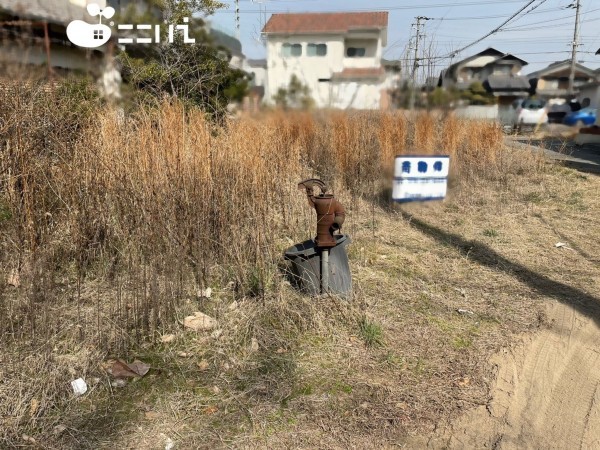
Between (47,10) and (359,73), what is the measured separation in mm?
6398

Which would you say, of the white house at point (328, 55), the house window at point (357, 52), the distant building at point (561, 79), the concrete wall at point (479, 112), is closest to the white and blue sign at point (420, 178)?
the concrete wall at point (479, 112)

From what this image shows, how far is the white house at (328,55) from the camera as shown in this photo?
3520 mm

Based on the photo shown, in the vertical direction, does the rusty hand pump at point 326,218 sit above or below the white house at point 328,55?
below

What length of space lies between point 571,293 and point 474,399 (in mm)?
1654

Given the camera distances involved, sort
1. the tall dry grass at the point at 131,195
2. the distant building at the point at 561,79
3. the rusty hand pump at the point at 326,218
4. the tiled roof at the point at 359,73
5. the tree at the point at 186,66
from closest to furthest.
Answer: the rusty hand pump at the point at 326,218
the tall dry grass at the point at 131,195
the tiled roof at the point at 359,73
the tree at the point at 186,66
the distant building at the point at 561,79

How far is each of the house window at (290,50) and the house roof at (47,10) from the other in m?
4.58

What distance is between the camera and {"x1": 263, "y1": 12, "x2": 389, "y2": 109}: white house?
11.5 ft

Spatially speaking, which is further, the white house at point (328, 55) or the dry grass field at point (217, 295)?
the white house at point (328, 55)

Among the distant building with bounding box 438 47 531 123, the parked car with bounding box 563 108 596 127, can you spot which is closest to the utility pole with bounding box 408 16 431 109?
the distant building with bounding box 438 47 531 123

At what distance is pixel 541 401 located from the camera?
206cm

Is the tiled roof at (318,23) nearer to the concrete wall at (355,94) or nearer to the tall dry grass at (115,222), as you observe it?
the concrete wall at (355,94)

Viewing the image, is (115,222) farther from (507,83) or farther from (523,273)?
(507,83)

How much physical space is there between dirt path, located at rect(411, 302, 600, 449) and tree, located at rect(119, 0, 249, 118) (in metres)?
3.41

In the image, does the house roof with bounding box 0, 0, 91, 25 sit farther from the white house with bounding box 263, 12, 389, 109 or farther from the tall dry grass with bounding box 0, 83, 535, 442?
the white house with bounding box 263, 12, 389, 109
